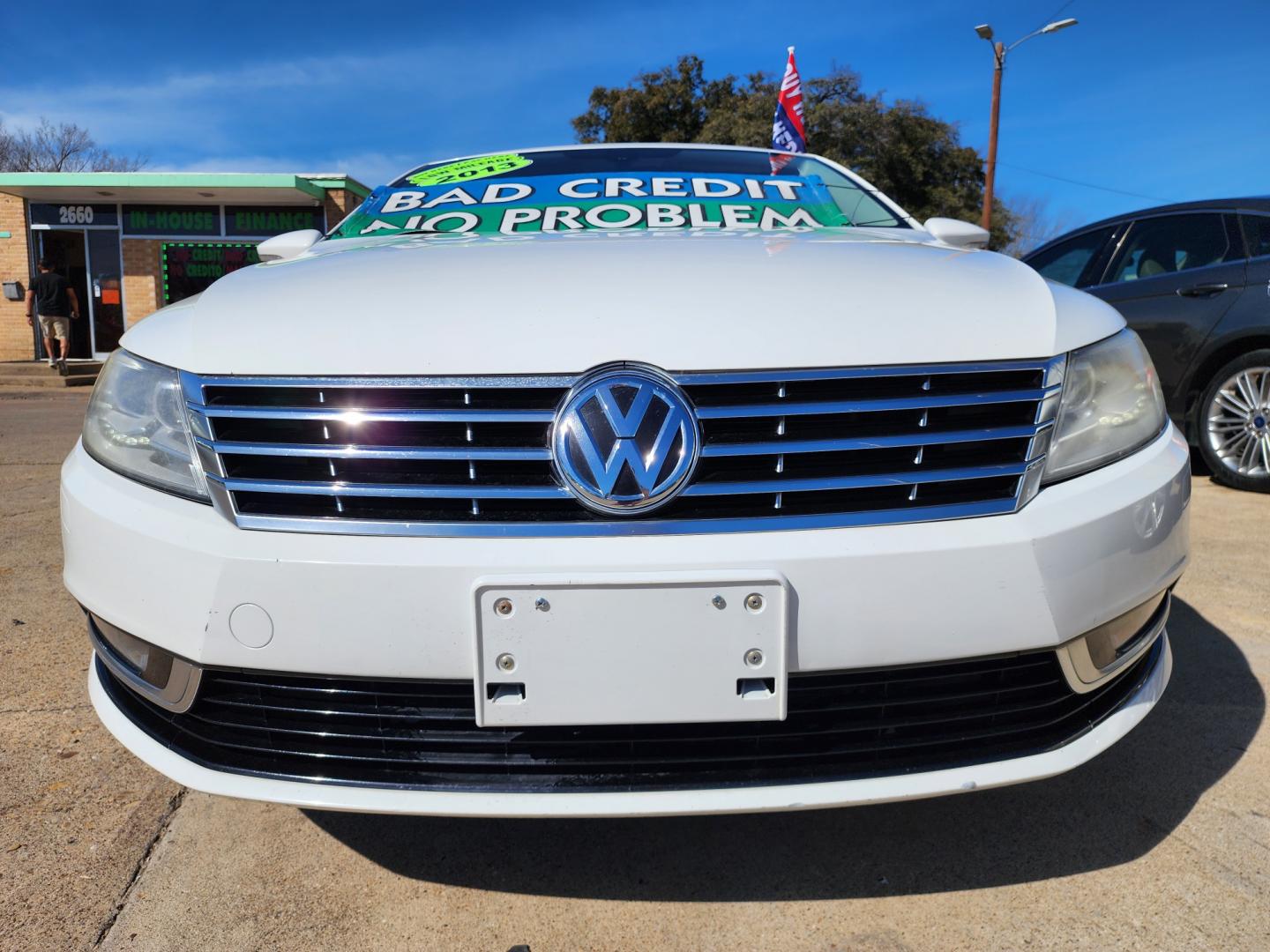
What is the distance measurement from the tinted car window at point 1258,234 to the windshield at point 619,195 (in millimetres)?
2731

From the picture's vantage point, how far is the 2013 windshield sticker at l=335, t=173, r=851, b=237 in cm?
225

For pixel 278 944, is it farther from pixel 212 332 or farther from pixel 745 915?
pixel 212 332

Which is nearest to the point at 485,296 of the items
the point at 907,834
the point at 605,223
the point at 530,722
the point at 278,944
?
the point at 530,722

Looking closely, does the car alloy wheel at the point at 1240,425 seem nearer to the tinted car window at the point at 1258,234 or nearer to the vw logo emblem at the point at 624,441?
the tinted car window at the point at 1258,234

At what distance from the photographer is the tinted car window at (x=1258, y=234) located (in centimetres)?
426

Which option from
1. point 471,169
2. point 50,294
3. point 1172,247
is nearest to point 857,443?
point 471,169

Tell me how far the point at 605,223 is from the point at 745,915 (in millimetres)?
1575

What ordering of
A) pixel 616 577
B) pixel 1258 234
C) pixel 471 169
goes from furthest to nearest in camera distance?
pixel 1258 234, pixel 471 169, pixel 616 577

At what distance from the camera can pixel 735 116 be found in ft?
79.0

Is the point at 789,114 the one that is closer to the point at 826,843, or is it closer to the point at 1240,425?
the point at 1240,425

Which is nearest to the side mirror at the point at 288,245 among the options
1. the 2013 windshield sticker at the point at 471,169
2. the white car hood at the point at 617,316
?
the 2013 windshield sticker at the point at 471,169

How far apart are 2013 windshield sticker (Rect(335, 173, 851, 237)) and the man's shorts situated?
41.9 feet

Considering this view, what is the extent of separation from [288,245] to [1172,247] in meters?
4.51

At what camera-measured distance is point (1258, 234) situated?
14.1 ft
